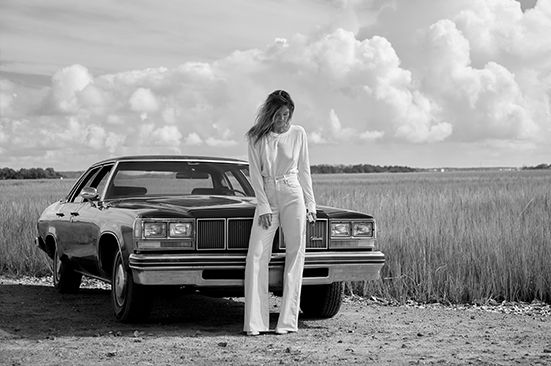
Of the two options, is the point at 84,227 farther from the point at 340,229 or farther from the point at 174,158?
the point at 340,229

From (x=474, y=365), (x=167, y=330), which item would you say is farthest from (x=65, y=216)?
(x=474, y=365)

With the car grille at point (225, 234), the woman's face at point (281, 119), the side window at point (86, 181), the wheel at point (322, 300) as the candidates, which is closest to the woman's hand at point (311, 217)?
the car grille at point (225, 234)

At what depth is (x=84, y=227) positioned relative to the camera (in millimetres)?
9750

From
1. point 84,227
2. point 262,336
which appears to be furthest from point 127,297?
point 84,227

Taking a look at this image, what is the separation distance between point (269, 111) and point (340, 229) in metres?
1.25

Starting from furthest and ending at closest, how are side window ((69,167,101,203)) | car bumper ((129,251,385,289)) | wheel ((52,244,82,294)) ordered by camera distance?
wheel ((52,244,82,294)), side window ((69,167,101,203)), car bumper ((129,251,385,289))

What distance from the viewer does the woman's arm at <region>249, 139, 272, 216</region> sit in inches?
309

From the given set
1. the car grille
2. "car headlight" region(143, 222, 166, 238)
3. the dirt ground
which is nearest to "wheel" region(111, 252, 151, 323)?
the dirt ground

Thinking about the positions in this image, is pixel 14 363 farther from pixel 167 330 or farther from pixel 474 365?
pixel 474 365

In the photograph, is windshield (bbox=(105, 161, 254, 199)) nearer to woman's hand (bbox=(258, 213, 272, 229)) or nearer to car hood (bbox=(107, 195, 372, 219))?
car hood (bbox=(107, 195, 372, 219))

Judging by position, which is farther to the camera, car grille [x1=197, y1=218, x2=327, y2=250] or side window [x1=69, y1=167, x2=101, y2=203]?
side window [x1=69, y1=167, x2=101, y2=203]

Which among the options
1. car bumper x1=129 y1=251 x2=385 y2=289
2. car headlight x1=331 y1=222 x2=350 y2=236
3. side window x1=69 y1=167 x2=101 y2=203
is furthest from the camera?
side window x1=69 y1=167 x2=101 y2=203

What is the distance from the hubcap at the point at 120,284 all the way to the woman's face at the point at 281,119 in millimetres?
1846

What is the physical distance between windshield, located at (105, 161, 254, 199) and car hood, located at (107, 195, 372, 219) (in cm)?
34
